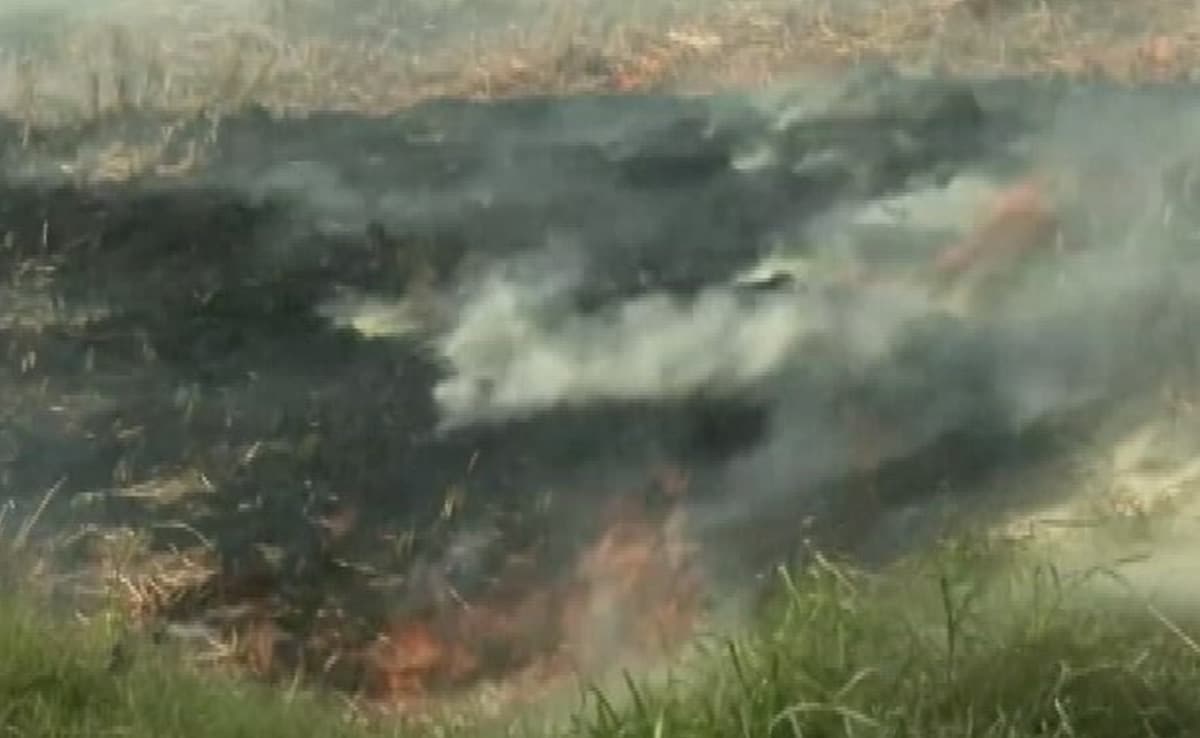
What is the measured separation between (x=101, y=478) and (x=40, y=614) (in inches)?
6.2

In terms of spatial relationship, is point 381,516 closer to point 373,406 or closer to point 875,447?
point 373,406

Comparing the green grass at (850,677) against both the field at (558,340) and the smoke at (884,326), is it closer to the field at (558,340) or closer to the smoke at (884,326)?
the field at (558,340)

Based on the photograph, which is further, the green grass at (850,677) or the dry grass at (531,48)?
the dry grass at (531,48)

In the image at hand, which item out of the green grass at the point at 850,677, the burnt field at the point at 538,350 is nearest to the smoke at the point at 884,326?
the burnt field at the point at 538,350

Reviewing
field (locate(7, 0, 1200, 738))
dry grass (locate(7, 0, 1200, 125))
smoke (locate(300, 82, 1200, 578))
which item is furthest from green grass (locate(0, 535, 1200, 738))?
dry grass (locate(7, 0, 1200, 125))

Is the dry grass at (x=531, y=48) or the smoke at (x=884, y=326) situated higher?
the dry grass at (x=531, y=48)

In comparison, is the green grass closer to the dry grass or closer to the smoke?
the smoke

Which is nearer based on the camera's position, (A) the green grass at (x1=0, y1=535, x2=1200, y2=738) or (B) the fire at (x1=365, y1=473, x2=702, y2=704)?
(A) the green grass at (x1=0, y1=535, x2=1200, y2=738)

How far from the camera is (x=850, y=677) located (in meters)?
1.73

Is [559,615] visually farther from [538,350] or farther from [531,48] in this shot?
[531,48]

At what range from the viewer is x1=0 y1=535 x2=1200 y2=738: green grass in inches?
67.6

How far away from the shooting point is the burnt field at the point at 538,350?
1923mm

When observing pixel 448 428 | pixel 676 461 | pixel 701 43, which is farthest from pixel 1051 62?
pixel 448 428

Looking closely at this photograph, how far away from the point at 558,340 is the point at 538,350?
24 millimetres
